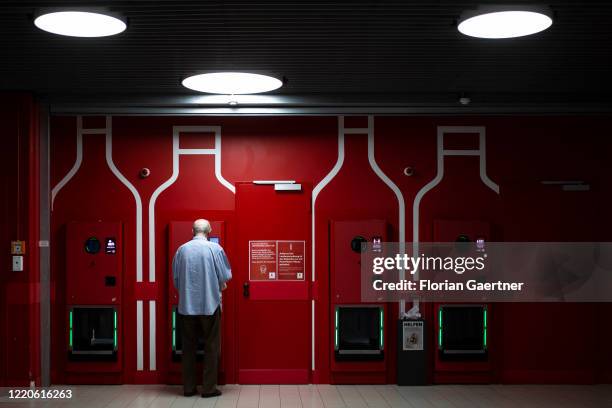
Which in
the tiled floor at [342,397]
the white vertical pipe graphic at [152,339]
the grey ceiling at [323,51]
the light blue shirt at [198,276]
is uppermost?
the grey ceiling at [323,51]

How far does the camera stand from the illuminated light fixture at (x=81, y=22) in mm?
4352

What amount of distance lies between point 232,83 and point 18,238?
2.66 meters

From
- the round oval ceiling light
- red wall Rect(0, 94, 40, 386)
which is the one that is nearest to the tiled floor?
red wall Rect(0, 94, 40, 386)

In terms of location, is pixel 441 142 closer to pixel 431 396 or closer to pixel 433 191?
pixel 433 191

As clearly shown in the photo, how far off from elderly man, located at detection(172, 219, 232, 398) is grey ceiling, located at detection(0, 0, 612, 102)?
170cm

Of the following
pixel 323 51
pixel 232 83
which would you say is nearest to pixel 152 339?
pixel 232 83

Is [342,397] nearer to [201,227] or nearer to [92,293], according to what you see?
[201,227]

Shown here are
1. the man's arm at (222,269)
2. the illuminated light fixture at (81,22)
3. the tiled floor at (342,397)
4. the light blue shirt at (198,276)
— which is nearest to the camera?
the illuminated light fixture at (81,22)

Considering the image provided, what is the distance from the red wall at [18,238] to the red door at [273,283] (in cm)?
208

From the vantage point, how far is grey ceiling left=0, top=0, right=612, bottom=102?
4391 millimetres

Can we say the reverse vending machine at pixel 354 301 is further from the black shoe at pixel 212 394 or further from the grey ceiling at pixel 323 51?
the grey ceiling at pixel 323 51

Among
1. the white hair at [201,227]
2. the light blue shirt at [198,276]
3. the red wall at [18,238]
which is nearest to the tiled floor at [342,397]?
the red wall at [18,238]

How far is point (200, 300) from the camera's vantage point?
6461 mm

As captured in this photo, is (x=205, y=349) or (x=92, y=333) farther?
(x=92, y=333)
